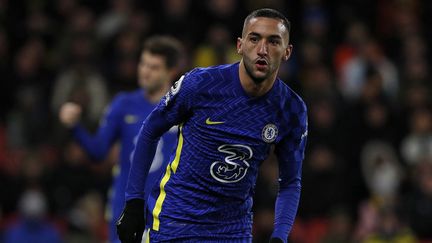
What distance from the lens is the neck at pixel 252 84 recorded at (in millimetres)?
5223

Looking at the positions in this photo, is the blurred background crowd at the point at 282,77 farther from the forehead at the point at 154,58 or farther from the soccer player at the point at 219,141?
the soccer player at the point at 219,141

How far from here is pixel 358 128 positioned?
1261 centimetres

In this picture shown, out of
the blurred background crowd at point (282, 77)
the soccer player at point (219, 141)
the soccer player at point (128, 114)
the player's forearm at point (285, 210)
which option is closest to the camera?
the soccer player at point (219, 141)

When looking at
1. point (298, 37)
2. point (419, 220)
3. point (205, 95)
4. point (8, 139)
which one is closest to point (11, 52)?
point (8, 139)

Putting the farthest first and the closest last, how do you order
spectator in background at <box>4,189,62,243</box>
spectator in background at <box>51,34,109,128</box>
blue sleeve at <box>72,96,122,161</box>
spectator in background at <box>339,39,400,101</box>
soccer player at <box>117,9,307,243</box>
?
spectator in background at <box>339,39,400,101</box> < spectator in background at <box>51,34,109,128</box> < spectator in background at <box>4,189,62,243</box> < blue sleeve at <box>72,96,122,161</box> < soccer player at <box>117,9,307,243</box>

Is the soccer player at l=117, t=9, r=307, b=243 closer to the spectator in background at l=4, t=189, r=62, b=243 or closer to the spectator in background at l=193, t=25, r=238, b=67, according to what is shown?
the spectator in background at l=4, t=189, r=62, b=243

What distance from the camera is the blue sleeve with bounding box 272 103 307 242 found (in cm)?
533

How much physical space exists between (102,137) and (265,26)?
8.72 feet

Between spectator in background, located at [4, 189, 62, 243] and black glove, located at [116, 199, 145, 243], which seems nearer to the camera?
black glove, located at [116, 199, 145, 243]

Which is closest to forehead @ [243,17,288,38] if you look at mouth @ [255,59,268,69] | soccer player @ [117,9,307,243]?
soccer player @ [117,9,307,243]

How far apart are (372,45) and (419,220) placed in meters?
3.61

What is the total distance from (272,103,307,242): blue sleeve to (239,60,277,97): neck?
240mm

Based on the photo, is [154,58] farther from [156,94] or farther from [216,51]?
[216,51]

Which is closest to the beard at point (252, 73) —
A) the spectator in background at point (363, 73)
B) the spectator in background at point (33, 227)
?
the spectator in background at point (33, 227)
